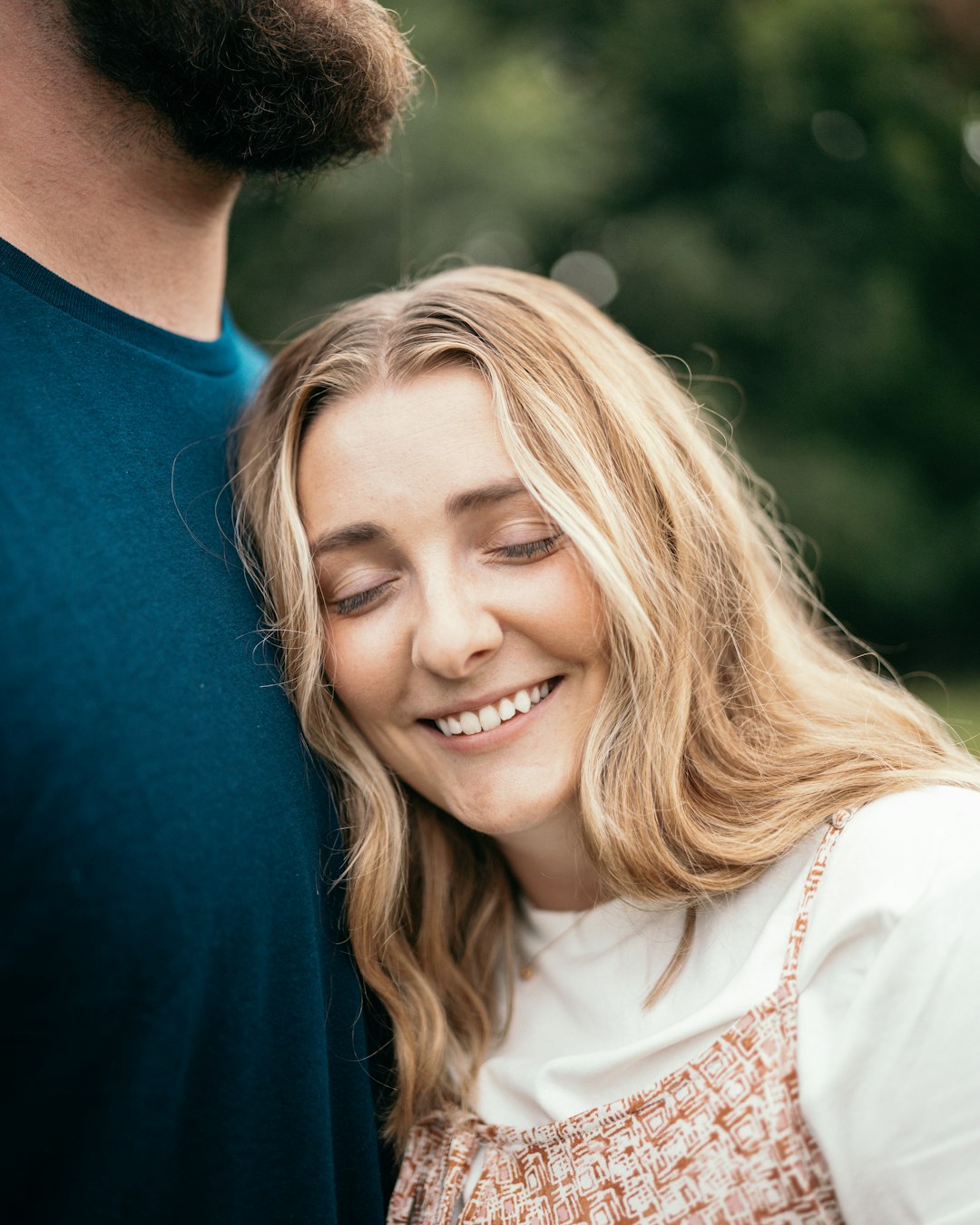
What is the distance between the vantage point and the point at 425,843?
6.61 ft

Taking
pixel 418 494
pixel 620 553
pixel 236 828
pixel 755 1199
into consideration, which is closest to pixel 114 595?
pixel 236 828

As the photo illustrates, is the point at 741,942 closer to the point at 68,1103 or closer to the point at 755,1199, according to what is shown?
the point at 755,1199

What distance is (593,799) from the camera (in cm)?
171

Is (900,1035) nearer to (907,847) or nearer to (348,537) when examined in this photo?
(907,847)

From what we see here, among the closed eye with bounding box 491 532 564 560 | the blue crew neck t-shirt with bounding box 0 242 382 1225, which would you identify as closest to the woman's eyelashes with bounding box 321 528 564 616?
the closed eye with bounding box 491 532 564 560

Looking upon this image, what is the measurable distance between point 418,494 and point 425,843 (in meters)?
0.71

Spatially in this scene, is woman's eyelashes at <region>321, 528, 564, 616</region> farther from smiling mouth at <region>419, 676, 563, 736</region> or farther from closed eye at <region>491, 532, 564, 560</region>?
smiling mouth at <region>419, 676, 563, 736</region>

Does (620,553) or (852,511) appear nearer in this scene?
(620,553)

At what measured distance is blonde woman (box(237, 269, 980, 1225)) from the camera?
4.69ft

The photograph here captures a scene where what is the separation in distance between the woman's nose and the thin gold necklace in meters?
0.53

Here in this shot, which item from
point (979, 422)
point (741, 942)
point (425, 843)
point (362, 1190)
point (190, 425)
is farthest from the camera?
point (979, 422)

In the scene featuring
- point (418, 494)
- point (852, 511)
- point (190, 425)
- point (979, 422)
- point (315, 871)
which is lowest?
point (852, 511)

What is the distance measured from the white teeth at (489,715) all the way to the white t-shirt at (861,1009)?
412mm

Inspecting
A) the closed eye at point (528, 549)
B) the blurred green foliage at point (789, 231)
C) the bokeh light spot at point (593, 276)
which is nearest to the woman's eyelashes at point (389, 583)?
the closed eye at point (528, 549)
